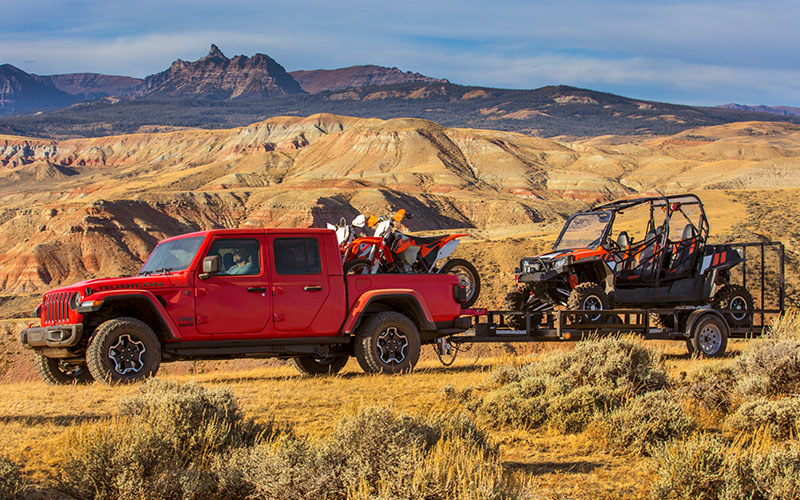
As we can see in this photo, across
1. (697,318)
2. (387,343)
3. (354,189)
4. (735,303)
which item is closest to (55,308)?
(387,343)

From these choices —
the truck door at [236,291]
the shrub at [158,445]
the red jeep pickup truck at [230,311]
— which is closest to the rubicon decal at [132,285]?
the red jeep pickup truck at [230,311]

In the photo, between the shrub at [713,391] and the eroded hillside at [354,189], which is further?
the eroded hillside at [354,189]

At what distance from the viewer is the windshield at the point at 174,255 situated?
32.9 feet

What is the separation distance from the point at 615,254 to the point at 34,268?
5692 centimetres

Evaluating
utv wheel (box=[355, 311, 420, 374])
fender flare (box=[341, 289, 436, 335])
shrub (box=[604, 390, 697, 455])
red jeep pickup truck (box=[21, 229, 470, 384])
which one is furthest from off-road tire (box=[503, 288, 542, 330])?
shrub (box=[604, 390, 697, 455])

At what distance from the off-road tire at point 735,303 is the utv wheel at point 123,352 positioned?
9.63 metres

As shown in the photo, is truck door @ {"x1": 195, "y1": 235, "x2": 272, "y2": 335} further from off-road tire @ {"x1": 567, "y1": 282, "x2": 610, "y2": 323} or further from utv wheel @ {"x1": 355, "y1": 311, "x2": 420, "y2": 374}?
off-road tire @ {"x1": 567, "y1": 282, "x2": 610, "y2": 323}

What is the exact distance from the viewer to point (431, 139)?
14038 cm

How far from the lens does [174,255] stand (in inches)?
406

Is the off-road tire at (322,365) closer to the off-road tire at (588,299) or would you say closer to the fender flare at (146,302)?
the fender flare at (146,302)

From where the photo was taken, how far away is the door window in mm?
9992

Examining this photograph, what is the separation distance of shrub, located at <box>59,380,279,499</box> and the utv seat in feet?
32.7

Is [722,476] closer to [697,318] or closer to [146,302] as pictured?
[146,302]

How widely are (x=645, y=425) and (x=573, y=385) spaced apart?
1700 mm
